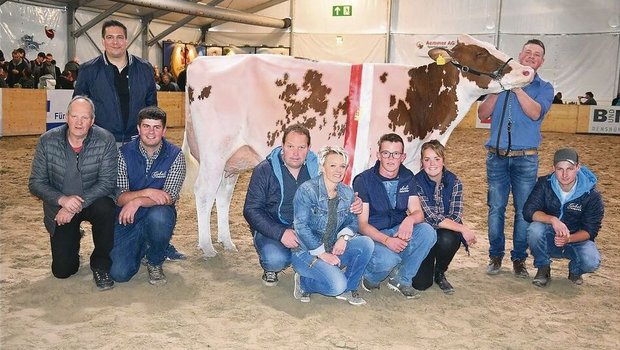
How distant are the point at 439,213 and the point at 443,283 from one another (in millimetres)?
519

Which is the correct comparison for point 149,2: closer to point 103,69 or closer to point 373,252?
point 103,69

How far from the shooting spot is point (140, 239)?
432 centimetres

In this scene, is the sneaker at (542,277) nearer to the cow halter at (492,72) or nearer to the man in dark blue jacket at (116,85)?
the cow halter at (492,72)

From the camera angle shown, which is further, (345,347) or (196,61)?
(196,61)

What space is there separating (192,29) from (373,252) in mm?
23965

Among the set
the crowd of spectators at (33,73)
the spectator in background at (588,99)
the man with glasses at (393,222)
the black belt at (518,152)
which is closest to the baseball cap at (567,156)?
the black belt at (518,152)

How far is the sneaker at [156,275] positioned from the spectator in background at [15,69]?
11912 mm

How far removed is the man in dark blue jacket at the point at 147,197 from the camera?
4.16 m

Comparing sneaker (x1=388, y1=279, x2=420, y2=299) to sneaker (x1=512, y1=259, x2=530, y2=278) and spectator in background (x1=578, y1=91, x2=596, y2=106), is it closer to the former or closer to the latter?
sneaker (x1=512, y1=259, x2=530, y2=278)

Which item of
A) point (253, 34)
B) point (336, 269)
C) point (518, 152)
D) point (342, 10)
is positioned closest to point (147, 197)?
point (336, 269)

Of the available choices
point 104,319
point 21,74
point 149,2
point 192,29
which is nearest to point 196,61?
point 104,319

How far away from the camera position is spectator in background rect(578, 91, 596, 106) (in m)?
20.1

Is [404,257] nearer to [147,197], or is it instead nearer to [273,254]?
[273,254]

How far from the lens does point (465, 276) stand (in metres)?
4.64
